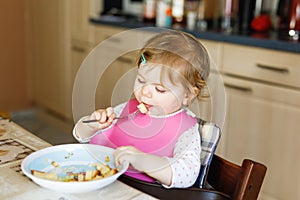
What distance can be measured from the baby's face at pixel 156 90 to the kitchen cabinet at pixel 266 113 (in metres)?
0.97

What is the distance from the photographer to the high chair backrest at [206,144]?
3.60 ft

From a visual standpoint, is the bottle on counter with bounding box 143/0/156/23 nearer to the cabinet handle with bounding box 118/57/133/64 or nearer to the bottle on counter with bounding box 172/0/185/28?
the bottle on counter with bounding box 172/0/185/28

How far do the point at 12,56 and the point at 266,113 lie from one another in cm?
212

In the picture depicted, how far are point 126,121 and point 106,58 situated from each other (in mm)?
1662

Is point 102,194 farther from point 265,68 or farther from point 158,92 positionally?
point 265,68

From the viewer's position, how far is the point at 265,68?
201cm

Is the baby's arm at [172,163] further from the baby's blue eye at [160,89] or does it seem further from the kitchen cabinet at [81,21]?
the kitchen cabinet at [81,21]

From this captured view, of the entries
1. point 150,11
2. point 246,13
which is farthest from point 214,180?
point 150,11

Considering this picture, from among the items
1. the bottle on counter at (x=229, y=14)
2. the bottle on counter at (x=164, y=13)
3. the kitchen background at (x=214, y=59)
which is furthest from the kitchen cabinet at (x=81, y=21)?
the bottle on counter at (x=229, y=14)

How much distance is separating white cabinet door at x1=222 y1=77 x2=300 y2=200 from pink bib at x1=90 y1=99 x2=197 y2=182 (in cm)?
94

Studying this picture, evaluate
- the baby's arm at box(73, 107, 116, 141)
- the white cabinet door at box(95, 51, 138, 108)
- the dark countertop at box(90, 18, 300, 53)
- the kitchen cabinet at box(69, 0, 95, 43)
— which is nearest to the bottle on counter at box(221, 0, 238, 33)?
the dark countertop at box(90, 18, 300, 53)

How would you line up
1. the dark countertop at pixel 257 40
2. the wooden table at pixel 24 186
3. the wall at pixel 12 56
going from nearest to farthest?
1. the wooden table at pixel 24 186
2. the dark countertop at pixel 257 40
3. the wall at pixel 12 56

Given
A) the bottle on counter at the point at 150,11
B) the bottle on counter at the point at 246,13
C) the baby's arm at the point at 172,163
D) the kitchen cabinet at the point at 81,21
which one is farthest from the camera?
the kitchen cabinet at the point at 81,21

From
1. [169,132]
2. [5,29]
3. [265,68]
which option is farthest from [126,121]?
[5,29]
